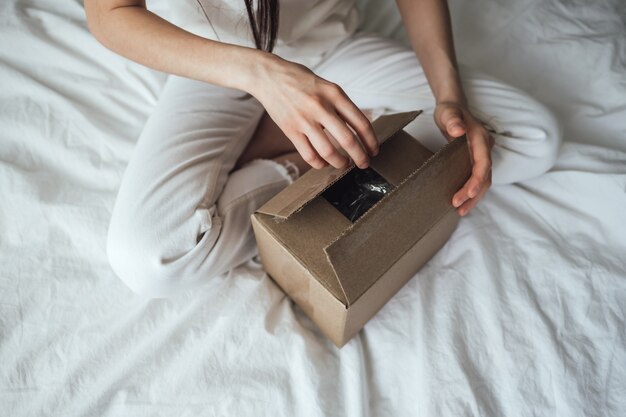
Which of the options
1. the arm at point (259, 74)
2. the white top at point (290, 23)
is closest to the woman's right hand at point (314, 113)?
the arm at point (259, 74)

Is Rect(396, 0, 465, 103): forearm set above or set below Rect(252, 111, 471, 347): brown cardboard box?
above

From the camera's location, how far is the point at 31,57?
34.1 inches

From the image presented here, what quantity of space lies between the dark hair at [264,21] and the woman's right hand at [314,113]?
0.35 feet

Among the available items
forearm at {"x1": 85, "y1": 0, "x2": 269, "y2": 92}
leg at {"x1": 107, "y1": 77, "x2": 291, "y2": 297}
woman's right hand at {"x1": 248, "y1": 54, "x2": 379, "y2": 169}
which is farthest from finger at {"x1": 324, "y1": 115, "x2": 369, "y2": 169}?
leg at {"x1": 107, "y1": 77, "x2": 291, "y2": 297}

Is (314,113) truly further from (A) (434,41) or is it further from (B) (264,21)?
(A) (434,41)

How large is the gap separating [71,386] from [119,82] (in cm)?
63

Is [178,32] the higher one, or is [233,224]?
[178,32]

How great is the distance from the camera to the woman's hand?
552mm

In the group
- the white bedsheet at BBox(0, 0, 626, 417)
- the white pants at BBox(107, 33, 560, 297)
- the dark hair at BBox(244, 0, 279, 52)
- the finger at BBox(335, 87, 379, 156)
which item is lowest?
the white bedsheet at BBox(0, 0, 626, 417)

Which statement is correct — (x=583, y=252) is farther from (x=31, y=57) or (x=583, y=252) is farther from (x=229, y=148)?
(x=31, y=57)

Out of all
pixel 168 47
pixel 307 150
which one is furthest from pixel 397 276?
pixel 168 47

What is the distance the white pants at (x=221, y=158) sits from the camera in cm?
59

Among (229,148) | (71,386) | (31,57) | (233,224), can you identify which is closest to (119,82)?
(31,57)

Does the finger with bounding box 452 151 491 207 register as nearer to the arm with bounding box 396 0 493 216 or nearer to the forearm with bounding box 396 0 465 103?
the arm with bounding box 396 0 493 216
